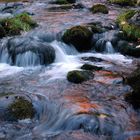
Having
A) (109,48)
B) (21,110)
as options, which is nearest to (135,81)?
(21,110)

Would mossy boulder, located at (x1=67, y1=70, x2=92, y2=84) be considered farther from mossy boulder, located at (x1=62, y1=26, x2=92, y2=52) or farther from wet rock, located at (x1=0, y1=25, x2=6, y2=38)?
wet rock, located at (x1=0, y1=25, x2=6, y2=38)

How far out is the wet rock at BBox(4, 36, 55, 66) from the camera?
12.1 meters

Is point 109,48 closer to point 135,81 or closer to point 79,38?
point 79,38

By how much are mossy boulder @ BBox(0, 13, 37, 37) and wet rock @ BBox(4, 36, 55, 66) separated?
1.40m

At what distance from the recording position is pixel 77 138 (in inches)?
273

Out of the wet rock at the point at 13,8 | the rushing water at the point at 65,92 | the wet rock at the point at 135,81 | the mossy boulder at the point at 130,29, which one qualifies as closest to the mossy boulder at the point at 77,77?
the rushing water at the point at 65,92

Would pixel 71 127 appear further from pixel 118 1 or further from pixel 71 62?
pixel 118 1

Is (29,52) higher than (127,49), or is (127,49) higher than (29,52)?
(29,52)

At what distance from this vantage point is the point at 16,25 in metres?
14.5

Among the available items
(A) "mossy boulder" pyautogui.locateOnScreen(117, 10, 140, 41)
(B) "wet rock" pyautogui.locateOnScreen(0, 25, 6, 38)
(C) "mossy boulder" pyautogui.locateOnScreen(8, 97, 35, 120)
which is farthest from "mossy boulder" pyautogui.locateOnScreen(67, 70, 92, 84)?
(B) "wet rock" pyautogui.locateOnScreen(0, 25, 6, 38)

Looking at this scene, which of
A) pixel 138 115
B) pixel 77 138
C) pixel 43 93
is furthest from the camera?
pixel 43 93

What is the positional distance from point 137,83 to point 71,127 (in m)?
2.18

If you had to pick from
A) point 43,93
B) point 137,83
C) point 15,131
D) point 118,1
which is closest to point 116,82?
point 137,83

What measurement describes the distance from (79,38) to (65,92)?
15.1 ft
